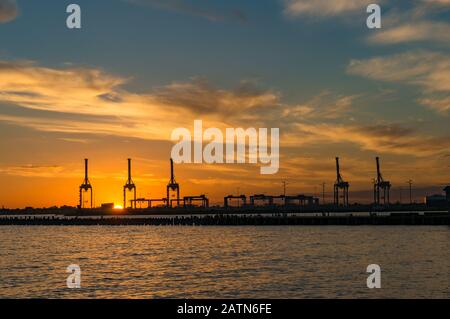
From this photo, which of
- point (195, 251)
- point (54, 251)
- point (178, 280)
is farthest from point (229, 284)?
point (54, 251)

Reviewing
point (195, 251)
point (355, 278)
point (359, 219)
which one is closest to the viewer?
point (355, 278)

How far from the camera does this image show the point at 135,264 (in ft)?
213
